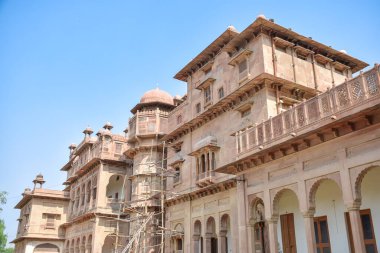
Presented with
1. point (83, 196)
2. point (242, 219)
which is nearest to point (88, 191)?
point (83, 196)

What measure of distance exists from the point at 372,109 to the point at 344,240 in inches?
246

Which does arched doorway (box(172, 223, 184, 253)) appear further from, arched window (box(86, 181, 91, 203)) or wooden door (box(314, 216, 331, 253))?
arched window (box(86, 181, 91, 203))

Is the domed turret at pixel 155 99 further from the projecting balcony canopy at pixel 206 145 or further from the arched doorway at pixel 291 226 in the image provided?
the arched doorway at pixel 291 226

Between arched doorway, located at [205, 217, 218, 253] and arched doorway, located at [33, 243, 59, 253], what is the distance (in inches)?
1026

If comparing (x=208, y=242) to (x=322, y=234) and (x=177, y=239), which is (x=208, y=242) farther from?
(x=322, y=234)

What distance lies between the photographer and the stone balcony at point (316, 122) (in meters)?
11.5

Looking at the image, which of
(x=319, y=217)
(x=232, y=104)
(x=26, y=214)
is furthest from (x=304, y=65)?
(x=26, y=214)

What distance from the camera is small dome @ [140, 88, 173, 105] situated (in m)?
32.1

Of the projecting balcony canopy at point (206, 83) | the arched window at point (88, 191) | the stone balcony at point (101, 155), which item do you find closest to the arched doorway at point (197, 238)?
the projecting balcony canopy at point (206, 83)

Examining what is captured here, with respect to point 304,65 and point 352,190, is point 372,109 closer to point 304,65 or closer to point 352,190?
point 352,190

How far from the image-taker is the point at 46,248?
41969 mm

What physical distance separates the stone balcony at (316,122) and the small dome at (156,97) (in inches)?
641

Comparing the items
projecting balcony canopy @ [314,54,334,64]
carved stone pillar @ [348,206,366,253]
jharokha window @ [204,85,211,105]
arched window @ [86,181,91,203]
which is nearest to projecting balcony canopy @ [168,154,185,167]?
jharokha window @ [204,85,211,105]

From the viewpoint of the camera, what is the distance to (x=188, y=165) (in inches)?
988
